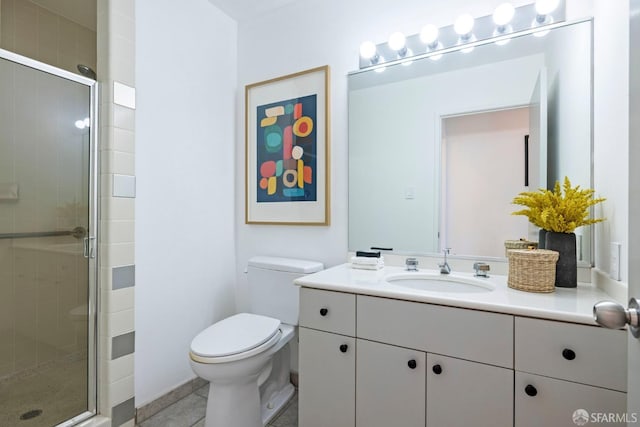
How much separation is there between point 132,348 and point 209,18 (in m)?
2.02

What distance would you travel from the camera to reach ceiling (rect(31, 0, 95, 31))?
6.48 ft

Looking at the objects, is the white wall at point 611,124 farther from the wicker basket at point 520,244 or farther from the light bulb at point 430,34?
the light bulb at point 430,34

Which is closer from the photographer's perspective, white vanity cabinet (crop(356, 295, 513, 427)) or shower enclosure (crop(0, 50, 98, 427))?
white vanity cabinet (crop(356, 295, 513, 427))

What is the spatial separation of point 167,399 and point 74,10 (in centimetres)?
245

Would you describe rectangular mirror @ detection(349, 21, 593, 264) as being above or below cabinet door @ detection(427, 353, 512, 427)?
above

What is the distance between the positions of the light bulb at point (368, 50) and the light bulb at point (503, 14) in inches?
23.2

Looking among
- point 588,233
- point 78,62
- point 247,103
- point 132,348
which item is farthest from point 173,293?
point 588,233

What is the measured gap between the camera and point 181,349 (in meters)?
1.91

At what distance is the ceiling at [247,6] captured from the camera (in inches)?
81.8

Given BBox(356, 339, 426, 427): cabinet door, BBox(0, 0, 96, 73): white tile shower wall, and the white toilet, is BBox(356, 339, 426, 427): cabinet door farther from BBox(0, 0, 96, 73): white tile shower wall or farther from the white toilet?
BBox(0, 0, 96, 73): white tile shower wall

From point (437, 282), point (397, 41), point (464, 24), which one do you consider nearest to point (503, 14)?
point (464, 24)

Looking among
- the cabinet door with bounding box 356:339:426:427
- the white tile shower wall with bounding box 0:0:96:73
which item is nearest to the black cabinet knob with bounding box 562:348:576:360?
the cabinet door with bounding box 356:339:426:427

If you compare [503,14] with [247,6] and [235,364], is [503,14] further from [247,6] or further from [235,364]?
[235,364]

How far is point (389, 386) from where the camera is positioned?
1223 millimetres
